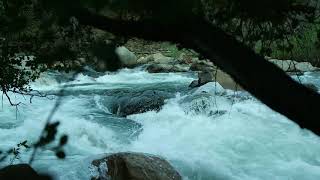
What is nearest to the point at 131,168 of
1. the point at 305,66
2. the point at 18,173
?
the point at 18,173

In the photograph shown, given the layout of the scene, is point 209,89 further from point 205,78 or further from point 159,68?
point 159,68

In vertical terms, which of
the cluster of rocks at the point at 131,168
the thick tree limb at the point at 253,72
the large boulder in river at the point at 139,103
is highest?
the thick tree limb at the point at 253,72

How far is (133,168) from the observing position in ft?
18.6

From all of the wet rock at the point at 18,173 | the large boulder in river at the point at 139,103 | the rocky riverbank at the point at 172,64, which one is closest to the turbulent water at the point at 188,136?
the large boulder in river at the point at 139,103

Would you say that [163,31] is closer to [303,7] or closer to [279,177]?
[303,7]

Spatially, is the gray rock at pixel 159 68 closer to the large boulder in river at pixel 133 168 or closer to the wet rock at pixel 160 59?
the wet rock at pixel 160 59

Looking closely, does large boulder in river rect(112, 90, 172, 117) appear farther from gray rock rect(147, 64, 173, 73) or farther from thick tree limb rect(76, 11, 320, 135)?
thick tree limb rect(76, 11, 320, 135)

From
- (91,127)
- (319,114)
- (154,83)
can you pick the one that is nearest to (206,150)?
(91,127)

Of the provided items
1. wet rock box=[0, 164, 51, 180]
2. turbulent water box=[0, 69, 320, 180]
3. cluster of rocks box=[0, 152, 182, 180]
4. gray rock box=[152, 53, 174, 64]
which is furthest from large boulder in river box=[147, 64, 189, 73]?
wet rock box=[0, 164, 51, 180]

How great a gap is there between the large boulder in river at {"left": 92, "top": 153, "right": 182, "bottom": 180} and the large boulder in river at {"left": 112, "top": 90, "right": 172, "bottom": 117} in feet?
12.5

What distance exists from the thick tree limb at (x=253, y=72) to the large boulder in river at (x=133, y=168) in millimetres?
4413

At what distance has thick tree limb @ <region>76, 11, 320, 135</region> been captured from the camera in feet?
4.09

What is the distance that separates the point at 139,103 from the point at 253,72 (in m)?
9.04

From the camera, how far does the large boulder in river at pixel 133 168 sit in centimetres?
564
